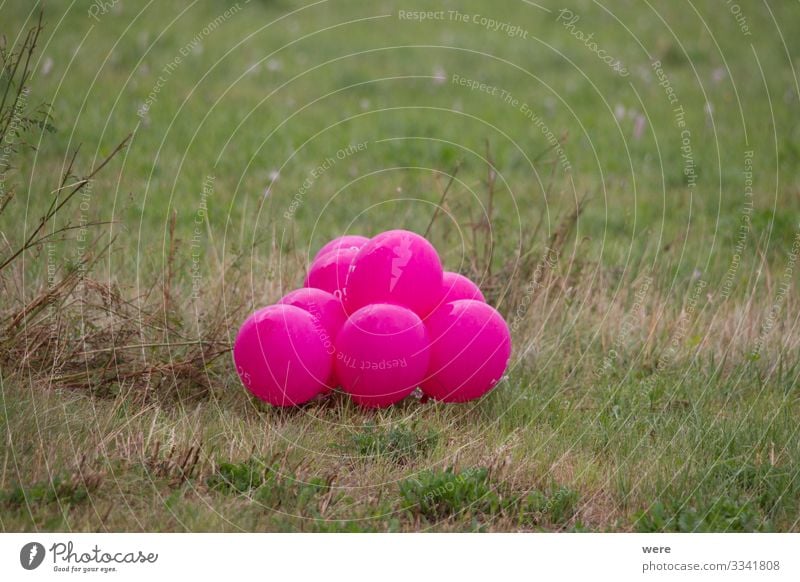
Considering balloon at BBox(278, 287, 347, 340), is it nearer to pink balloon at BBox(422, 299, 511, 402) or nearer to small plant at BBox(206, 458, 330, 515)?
pink balloon at BBox(422, 299, 511, 402)

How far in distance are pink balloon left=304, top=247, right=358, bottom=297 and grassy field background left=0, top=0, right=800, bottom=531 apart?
553 millimetres

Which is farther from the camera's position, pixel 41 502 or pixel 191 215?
pixel 191 215

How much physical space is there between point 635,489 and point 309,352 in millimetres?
1505

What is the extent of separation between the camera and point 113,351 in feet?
14.0

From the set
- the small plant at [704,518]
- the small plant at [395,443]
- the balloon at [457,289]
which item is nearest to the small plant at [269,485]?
the small plant at [395,443]

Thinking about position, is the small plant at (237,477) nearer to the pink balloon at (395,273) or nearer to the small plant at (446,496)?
the small plant at (446,496)

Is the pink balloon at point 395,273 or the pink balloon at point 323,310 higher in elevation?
the pink balloon at point 395,273

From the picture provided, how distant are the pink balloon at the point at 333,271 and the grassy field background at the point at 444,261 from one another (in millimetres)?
553

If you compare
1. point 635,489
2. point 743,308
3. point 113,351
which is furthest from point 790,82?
point 113,351

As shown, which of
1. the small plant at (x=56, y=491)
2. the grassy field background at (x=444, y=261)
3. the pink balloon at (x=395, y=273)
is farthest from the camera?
the pink balloon at (x=395, y=273)

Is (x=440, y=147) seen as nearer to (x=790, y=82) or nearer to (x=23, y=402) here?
(x=790, y=82)

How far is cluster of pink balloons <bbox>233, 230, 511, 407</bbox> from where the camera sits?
3.85 metres

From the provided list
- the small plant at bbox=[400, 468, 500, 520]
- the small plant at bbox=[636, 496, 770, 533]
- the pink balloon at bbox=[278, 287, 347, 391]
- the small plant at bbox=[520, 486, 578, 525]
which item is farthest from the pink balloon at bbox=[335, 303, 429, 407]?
the small plant at bbox=[636, 496, 770, 533]

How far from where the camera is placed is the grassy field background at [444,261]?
358 cm
